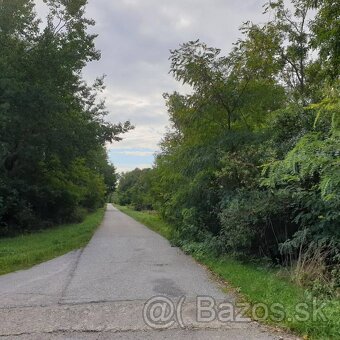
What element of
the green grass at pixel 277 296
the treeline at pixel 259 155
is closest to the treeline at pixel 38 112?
the treeline at pixel 259 155

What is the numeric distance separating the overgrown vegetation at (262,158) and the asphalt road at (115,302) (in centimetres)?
174

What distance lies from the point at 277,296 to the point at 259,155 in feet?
18.1

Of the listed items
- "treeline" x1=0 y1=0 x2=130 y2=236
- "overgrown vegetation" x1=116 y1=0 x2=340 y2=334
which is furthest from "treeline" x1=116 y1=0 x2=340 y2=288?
"treeline" x1=0 y1=0 x2=130 y2=236

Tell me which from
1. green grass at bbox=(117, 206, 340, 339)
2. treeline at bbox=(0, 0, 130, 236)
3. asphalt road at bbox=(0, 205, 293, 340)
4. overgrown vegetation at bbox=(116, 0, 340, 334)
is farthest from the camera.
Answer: treeline at bbox=(0, 0, 130, 236)

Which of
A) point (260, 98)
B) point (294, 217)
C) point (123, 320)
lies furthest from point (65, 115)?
point (123, 320)

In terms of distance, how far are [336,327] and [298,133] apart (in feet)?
22.3

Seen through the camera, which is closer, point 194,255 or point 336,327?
point 336,327

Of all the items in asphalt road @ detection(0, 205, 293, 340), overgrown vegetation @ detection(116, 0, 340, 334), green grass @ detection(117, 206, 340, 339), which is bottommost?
asphalt road @ detection(0, 205, 293, 340)

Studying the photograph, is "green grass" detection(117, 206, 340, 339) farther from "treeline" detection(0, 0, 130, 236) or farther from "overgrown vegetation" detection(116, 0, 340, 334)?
"treeline" detection(0, 0, 130, 236)

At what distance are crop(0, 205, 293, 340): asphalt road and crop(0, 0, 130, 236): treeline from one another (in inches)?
355

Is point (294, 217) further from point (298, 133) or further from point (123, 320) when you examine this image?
point (123, 320)

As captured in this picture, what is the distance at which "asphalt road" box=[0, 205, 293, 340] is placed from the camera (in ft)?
16.8

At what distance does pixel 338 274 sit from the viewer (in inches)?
281

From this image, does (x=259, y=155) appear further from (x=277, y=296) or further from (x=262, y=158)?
(x=277, y=296)
